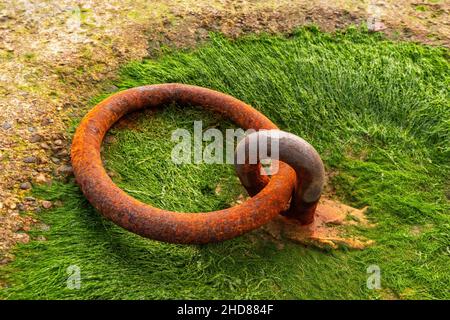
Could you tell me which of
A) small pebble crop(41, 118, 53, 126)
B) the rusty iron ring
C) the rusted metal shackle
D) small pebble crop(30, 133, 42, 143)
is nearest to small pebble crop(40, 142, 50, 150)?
small pebble crop(30, 133, 42, 143)

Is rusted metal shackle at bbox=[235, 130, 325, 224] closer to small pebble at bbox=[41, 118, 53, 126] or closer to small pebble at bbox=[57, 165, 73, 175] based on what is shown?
small pebble at bbox=[57, 165, 73, 175]

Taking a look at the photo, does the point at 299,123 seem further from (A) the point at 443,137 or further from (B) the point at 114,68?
(B) the point at 114,68

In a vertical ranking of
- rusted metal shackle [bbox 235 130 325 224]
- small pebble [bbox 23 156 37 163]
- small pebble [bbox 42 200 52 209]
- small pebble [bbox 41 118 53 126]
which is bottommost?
small pebble [bbox 42 200 52 209]

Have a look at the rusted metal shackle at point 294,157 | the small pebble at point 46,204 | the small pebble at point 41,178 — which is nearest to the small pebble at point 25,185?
the small pebble at point 41,178

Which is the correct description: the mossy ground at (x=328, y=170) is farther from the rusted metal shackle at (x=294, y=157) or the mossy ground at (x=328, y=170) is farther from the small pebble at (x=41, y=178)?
the rusted metal shackle at (x=294, y=157)

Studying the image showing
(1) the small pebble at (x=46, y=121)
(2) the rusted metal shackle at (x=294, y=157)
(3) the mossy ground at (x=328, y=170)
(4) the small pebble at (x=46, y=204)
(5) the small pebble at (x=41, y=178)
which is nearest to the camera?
(2) the rusted metal shackle at (x=294, y=157)

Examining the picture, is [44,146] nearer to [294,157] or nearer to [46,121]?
[46,121]
